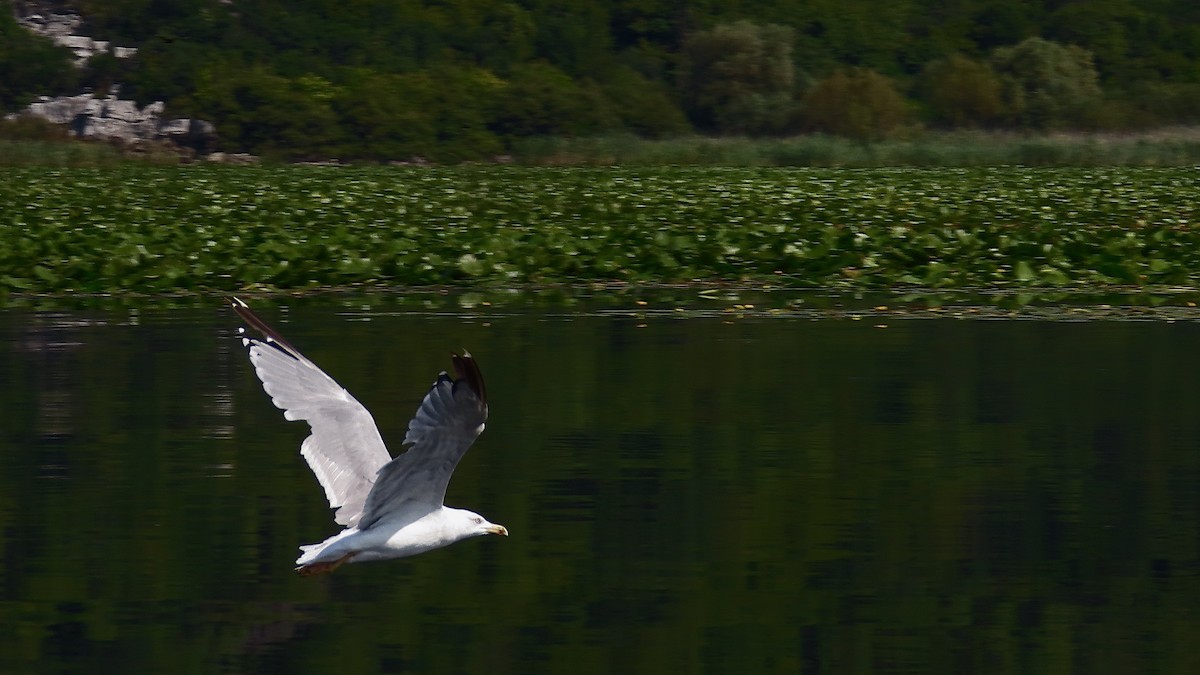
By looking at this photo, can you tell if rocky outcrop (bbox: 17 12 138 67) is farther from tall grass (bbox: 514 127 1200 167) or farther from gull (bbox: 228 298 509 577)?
gull (bbox: 228 298 509 577)

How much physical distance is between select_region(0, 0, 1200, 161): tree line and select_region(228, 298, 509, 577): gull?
240 feet

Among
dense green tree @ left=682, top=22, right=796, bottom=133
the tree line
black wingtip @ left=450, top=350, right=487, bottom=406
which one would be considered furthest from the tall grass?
black wingtip @ left=450, top=350, right=487, bottom=406

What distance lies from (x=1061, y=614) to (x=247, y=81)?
87081 mm

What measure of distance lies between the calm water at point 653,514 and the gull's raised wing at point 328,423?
422 millimetres

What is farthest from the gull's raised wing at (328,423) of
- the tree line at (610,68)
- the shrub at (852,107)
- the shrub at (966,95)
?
the shrub at (966,95)

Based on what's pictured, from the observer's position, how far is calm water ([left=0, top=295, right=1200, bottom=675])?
671 cm

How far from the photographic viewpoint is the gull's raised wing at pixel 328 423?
7059mm

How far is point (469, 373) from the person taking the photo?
231 inches

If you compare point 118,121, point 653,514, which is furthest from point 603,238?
point 118,121

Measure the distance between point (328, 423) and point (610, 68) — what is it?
9935 centimetres

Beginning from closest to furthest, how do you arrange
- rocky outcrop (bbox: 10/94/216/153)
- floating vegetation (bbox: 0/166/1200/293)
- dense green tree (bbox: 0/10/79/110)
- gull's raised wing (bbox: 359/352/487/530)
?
1. gull's raised wing (bbox: 359/352/487/530)
2. floating vegetation (bbox: 0/166/1200/293)
3. rocky outcrop (bbox: 10/94/216/153)
4. dense green tree (bbox: 0/10/79/110)

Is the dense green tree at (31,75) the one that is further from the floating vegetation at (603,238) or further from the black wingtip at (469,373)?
the black wingtip at (469,373)

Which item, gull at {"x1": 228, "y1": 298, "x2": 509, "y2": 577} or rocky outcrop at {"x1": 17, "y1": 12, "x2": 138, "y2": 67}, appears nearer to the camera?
gull at {"x1": 228, "y1": 298, "x2": 509, "y2": 577}

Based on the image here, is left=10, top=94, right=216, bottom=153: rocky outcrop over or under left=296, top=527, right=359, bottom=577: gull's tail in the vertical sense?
under
